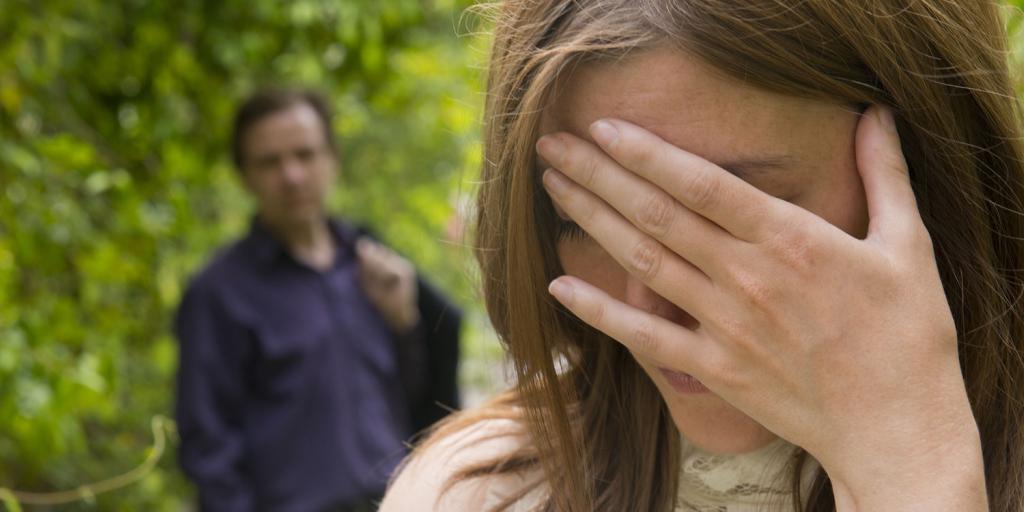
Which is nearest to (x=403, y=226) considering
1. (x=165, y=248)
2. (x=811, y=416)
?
(x=165, y=248)

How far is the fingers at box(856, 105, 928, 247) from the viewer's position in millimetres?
1231

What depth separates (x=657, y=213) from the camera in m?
1.26

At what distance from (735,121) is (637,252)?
169 millimetres

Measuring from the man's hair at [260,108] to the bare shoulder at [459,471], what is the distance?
9.24 feet

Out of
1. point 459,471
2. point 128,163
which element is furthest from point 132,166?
point 459,471

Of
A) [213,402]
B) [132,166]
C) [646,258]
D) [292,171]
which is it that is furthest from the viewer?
[292,171]

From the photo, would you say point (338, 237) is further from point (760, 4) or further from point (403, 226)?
point (760, 4)

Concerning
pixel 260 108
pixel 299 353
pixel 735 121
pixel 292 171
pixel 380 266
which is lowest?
pixel 299 353

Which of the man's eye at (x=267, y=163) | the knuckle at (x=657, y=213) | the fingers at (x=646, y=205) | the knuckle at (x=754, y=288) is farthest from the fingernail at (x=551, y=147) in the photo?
the man's eye at (x=267, y=163)

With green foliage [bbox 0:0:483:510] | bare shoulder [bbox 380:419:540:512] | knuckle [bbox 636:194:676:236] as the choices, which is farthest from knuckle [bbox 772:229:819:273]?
green foliage [bbox 0:0:483:510]

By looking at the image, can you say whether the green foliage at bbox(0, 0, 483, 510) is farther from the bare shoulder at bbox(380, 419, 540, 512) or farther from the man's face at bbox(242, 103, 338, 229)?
the bare shoulder at bbox(380, 419, 540, 512)

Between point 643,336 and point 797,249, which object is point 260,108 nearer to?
point 643,336

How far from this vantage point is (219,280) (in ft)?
12.7

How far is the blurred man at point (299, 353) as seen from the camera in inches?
147
